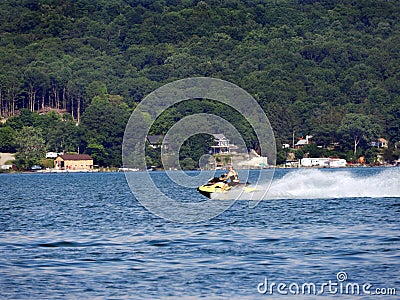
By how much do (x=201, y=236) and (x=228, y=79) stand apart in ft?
557

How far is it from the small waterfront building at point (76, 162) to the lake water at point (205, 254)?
114 metres

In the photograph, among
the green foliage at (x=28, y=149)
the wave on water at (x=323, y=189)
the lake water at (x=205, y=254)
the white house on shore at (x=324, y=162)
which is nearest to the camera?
the lake water at (x=205, y=254)

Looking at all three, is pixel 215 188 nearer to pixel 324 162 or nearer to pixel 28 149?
pixel 324 162

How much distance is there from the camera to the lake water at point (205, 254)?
65.9ft

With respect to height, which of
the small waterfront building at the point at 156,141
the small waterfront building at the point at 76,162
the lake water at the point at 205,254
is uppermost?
the small waterfront building at the point at 156,141

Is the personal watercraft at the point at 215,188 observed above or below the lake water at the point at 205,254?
above

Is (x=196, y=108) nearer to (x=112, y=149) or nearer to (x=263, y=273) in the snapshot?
(x=112, y=149)

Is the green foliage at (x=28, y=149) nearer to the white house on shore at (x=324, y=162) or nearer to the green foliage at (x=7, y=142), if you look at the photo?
the green foliage at (x=7, y=142)

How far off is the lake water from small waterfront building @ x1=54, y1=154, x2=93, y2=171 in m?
114

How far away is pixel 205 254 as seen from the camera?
2450cm

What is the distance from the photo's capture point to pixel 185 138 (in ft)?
447

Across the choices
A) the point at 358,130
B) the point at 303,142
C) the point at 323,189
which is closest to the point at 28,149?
the point at 303,142

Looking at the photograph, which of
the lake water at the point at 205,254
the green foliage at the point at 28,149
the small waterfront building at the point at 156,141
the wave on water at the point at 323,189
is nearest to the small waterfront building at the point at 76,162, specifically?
the green foliage at the point at 28,149

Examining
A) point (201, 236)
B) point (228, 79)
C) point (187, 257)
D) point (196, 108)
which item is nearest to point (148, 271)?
point (187, 257)
